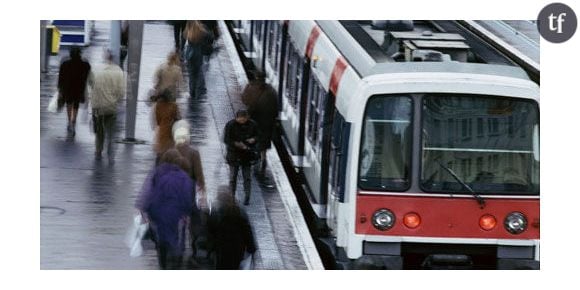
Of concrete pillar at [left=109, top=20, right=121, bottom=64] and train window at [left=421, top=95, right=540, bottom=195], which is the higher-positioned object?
concrete pillar at [left=109, top=20, right=121, bottom=64]

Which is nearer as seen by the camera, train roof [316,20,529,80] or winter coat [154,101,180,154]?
train roof [316,20,529,80]

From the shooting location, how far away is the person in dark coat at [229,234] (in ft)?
50.7

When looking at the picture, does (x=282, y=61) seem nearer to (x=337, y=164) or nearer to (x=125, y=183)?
(x=125, y=183)

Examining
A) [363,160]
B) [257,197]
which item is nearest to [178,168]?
[363,160]

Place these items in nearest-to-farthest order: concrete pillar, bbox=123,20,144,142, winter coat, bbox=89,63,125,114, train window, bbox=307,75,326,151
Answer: train window, bbox=307,75,326,151 → winter coat, bbox=89,63,125,114 → concrete pillar, bbox=123,20,144,142

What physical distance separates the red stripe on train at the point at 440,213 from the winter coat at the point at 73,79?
18.9 ft

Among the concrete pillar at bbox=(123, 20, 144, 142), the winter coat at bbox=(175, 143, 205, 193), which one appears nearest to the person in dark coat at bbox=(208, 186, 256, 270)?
the winter coat at bbox=(175, 143, 205, 193)

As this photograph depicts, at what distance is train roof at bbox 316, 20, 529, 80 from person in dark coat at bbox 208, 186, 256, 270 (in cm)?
198

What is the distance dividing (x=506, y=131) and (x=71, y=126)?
7.64 metres

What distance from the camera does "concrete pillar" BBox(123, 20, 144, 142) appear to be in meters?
21.9

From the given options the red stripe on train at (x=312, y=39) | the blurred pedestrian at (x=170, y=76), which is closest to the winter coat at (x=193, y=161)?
the red stripe on train at (x=312, y=39)

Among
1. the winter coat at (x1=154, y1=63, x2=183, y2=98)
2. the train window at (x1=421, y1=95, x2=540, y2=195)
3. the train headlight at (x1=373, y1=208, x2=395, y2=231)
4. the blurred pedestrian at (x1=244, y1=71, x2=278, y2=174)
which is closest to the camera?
the train window at (x1=421, y1=95, x2=540, y2=195)

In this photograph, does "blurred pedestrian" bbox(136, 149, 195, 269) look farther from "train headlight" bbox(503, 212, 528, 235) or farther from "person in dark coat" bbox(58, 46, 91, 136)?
"person in dark coat" bbox(58, 46, 91, 136)
